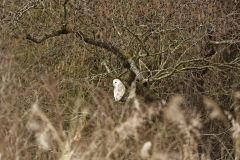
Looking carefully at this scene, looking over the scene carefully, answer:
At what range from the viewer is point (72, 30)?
7.73 metres

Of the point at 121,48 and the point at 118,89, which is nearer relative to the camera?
the point at 118,89

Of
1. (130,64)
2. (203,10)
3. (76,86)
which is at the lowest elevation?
(76,86)

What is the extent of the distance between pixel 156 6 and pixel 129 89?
3.88ft

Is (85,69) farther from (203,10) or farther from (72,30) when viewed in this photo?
(203,10)

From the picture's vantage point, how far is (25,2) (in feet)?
27.2

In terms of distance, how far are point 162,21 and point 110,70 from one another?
4.18ft

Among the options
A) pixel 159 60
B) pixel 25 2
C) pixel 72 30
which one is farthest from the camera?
pixel 159 60

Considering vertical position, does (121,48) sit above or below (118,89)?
above

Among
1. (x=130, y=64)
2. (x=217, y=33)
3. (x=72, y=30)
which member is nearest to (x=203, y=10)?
(x=217, y=33)

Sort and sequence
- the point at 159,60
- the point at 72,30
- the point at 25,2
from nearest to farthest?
1. the point at 72,30
2. the point at 25,2
3. the point at 159,60

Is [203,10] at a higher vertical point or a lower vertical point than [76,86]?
higher

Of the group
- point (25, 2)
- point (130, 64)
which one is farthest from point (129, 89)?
point (25, 2)

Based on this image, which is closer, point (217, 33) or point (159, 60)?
point (217, 33)

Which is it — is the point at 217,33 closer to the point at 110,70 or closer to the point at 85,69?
the point at 110,70
